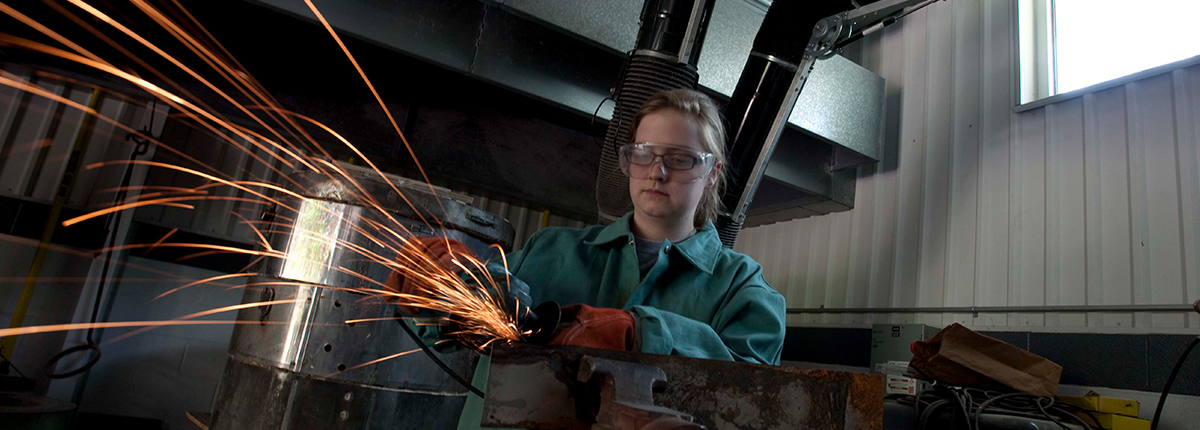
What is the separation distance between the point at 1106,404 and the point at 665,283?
5.35 feet

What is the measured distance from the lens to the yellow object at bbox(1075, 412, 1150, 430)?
6.22 ft

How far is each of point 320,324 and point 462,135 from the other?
144 cm

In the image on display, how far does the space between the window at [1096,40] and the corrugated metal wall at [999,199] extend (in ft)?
0.25

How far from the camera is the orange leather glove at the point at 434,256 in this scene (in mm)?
1098

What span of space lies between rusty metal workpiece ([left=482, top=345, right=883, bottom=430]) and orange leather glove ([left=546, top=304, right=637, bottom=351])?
0.23 feet

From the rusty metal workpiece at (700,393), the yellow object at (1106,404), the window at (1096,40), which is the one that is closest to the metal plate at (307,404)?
the rusty metal workpiece at (700,393)

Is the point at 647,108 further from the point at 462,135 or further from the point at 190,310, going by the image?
the point at 190,310

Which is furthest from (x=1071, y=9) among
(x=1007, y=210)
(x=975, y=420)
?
(x=975, y=420)

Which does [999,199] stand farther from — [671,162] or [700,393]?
[700,393]

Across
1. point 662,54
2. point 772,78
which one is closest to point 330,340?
point 662,54

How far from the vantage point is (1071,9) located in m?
2.83

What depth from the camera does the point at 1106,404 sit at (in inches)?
77.0

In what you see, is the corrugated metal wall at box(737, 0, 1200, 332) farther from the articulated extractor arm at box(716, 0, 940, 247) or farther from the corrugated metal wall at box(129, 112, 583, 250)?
the corrugated metal wall at box(129, 112, 583, 250)

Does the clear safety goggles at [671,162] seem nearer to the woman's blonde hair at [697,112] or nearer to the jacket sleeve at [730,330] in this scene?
the woman's blonde hair at [697,112]
